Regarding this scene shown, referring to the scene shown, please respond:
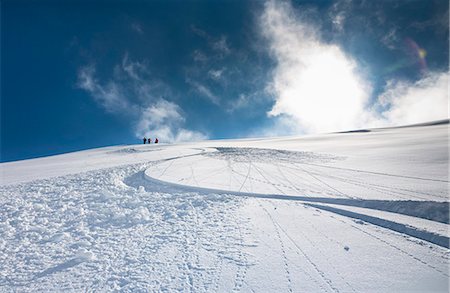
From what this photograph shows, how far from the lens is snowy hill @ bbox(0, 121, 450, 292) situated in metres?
3.06

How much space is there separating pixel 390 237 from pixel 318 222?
128 cm

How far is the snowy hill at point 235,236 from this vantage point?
3.06m

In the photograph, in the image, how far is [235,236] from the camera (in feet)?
13.8

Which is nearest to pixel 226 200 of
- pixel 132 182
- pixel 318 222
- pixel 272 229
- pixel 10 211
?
pixel 272 229

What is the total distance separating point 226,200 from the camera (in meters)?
6.21

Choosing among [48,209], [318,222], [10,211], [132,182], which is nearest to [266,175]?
[318,222]

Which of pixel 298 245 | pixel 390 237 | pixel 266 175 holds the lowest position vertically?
pixel 298 245

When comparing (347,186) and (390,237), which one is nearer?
(390,237)

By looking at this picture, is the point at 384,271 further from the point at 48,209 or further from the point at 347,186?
the point at 48,209

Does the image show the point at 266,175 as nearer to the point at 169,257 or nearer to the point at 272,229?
the point at 272,229

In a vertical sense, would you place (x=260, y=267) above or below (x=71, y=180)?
below

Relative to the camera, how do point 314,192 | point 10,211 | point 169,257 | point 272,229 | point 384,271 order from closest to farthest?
point 384,271 < point 169,257 < point 272,229 < point 10,211 < point 314,192

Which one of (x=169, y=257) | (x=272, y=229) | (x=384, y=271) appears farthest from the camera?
(x=272, y=229)

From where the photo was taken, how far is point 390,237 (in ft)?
12.9
